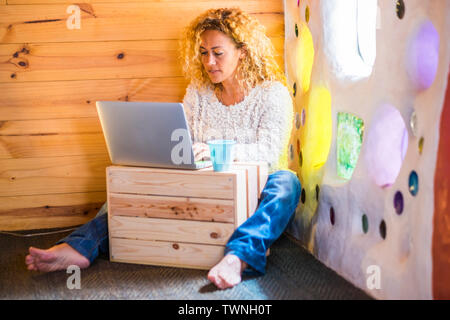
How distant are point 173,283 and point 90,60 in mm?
1109

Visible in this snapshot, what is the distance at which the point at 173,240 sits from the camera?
1840mm

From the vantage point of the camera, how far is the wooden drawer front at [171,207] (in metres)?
1.77

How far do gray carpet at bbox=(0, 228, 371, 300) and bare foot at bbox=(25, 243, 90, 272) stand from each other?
28mm

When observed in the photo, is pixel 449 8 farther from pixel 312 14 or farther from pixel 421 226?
pixel 312 14

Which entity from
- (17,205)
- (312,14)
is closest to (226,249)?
(312,14)

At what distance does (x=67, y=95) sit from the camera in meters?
2.29

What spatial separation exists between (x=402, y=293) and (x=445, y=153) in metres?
0.42

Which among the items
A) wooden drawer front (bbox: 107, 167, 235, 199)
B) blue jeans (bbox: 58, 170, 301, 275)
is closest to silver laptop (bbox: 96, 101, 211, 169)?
wooden drawer front (bbox: 107, 167, 235, 199)

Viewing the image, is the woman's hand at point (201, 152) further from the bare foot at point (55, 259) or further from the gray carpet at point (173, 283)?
the bare foot at point (55, 259)
